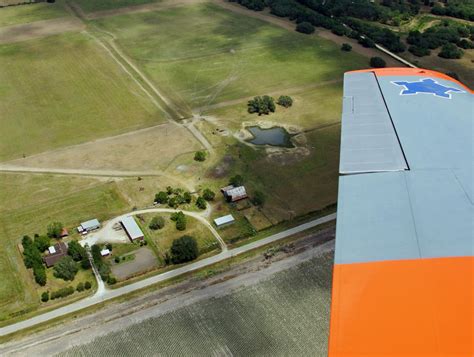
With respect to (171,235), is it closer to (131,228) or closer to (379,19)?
(131,228)

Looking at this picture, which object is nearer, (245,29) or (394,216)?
(394,216)

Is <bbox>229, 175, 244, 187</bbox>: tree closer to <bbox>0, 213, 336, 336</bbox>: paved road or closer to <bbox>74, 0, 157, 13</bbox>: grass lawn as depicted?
<bbox>0, 213, 336, 336</bbox>: paved road

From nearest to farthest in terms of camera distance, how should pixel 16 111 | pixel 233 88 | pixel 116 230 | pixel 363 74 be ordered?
1. pixel 363 74
2. pixel 116 230
3. pixel 16 111
4. pixel 233 88

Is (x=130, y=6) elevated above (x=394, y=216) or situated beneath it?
situated beneath

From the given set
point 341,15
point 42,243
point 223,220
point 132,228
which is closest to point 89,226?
point 132,228

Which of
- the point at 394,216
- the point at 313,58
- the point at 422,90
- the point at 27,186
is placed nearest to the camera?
the point at 394,216

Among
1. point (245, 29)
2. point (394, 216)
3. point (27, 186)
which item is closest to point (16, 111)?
point (27, 186)

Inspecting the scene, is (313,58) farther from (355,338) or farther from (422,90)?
(355,338)

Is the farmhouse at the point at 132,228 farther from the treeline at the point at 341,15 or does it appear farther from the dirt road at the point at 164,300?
the treeline at the point at 341,15

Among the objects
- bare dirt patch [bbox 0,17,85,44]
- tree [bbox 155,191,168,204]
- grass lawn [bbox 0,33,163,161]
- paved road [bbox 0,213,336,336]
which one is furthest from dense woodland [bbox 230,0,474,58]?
tree [bbox 155,191,168,204]
